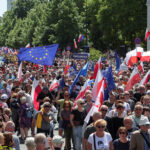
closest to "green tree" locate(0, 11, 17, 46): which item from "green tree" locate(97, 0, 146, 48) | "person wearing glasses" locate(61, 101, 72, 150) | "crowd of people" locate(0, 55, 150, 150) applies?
"green tree" locate(97, 0, 146, 48)

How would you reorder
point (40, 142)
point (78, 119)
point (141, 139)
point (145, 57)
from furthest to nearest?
point (145, 57)
point (78, 119)
point (141, 139)
point (40, 142)

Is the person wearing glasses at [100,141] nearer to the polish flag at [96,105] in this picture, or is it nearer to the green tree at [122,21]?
the polish flag at [96,105]

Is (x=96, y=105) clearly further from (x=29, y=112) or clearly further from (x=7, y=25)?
(x=7, y=25)

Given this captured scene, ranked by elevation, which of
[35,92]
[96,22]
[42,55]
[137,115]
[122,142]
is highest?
[96,22]

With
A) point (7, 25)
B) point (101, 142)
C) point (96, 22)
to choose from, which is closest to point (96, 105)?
point (101, 142)

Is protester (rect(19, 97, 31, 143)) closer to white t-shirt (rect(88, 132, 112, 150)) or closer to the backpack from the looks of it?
the backpack

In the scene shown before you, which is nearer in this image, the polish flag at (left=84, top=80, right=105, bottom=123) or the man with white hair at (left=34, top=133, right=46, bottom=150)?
the man with white hair at (left=34, top=133, right=46, bottom=150)

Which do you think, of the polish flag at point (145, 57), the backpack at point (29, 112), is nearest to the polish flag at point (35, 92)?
the backpack at point (29, 112)

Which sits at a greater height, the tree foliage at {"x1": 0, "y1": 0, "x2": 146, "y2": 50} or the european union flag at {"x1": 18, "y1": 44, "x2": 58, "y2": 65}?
the tree foliage at {"x1": 0, "y1": 0, "x2": 146, "y2": 50}

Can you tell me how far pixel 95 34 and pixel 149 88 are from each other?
56.7 meters

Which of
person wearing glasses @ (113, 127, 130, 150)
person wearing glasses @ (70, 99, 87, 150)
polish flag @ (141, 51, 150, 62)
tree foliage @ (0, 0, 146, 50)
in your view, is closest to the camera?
person wearing glasses @ (113, 127, 130, 150)

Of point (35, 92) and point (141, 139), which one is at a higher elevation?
point (35, 92)

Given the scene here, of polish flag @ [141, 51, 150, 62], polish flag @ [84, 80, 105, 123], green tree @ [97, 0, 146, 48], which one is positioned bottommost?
polish flag @ [84, 80, 105, 123]

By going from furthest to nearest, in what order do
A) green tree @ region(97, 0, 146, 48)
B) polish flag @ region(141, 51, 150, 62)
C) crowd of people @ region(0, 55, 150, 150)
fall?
green tree @ region(97, 0, 146, 48), polish flag @ region(141, 51, 150, 62), crowd of people @ region(0, 55, 150, 150)
